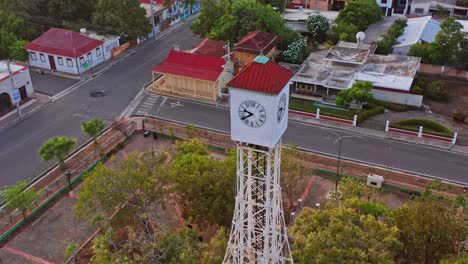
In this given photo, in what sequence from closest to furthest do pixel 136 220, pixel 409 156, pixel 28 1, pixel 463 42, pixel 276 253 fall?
pixel 276 253
pixel 136 220
pixel 409 156
pixel 463 42
pixel 28 1

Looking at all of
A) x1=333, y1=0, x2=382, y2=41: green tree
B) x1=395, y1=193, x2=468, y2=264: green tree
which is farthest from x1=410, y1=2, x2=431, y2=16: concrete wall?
x1=395, y1=193, x2=468, y2=264: green tree

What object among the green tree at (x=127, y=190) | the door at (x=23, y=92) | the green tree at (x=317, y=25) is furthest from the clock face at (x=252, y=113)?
the green tree at (x=317, y=25)

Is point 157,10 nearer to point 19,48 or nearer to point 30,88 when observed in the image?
point 19,48

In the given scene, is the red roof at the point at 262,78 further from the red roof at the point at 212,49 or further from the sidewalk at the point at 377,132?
the red roof at the point at 212,49

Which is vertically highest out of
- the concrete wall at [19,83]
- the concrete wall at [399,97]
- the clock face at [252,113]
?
the clock face at [252,113]

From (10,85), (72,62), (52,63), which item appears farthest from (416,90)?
(10,85)

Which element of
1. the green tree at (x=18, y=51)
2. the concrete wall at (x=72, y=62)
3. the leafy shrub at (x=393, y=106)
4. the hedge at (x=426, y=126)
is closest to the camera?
the hedge at (x=426, y=126)

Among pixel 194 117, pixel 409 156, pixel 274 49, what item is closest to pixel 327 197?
pixel 409 156
